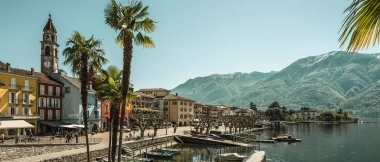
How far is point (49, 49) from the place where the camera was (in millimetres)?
98812

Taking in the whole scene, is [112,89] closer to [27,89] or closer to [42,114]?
[27,89]

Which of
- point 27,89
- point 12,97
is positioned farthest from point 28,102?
point 12,97

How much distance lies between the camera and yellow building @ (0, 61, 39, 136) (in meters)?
66.9

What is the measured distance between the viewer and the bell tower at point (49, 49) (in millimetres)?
96188

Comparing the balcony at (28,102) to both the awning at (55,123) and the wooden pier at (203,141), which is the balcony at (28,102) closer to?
the awning at (55,123)

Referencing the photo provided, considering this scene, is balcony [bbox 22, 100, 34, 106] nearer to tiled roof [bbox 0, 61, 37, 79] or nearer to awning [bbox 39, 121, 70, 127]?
awning [bbox 39, 121, 70, 127]

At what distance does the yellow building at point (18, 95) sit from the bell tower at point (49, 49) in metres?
21.6

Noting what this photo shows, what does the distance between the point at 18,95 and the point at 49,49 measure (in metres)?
30.5

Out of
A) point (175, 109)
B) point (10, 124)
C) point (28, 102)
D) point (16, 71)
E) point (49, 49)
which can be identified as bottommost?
point (175, 109)

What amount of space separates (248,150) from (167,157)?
2583 centimetres

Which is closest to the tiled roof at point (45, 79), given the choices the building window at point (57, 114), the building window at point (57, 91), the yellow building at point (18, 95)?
the building window at point (57, 91)

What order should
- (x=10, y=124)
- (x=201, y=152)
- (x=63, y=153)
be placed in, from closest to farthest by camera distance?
(x=63, y=153)
(x=10, y=124)
(x=201, y=152)

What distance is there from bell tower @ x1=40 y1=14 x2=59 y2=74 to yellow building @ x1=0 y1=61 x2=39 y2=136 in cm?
2158

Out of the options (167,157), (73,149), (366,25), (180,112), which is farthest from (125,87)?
(180,112)
